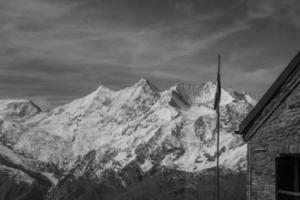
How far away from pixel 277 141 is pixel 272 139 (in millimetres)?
472

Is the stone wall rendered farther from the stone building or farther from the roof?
the roof

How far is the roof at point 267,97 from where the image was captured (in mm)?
23250

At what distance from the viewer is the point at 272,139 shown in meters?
24.2

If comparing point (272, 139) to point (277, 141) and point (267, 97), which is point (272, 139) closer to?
point (277, 141)

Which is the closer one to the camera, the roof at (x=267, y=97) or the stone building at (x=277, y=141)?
the stone building at (x=277, y=141)

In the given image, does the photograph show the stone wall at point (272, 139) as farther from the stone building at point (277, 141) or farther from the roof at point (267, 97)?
the roof at point (267, 97)

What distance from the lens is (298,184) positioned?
2303 centimetres

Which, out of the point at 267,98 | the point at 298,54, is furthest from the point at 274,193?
the point at 298,54

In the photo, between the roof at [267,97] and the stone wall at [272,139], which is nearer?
the stone wall at [272,139]

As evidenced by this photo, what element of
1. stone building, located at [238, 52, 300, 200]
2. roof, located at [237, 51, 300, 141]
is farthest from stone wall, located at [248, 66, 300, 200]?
roof, located at [237, 51, 300, 141]

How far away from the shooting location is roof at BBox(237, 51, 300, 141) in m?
23.2

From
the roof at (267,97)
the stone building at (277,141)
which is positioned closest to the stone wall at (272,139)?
the stone building at (277,141)

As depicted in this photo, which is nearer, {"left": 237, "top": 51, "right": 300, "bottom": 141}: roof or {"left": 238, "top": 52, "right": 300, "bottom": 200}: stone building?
{"left": 238, "top": 52, "right": 300, "bottom": 200}: stone building

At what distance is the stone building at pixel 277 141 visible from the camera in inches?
908
